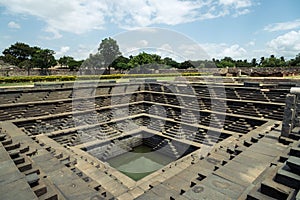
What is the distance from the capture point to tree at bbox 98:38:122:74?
41.8 metres

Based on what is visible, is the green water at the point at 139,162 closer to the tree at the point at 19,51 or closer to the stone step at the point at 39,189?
the stone step at the point at 39,189

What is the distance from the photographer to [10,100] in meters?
11.3

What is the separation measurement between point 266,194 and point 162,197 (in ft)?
6.27

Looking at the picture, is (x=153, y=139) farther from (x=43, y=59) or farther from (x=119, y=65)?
(x=119, y=65)

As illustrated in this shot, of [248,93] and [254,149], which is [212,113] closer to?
[248,93]

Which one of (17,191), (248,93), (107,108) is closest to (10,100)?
(107,108)

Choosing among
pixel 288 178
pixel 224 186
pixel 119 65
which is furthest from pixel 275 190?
pixel 119 65

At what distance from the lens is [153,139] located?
11641 millimetres

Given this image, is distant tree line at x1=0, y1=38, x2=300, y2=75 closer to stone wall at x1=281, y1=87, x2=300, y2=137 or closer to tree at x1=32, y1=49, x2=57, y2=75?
tree at x1=32, y1=49, x2=57, y2=75

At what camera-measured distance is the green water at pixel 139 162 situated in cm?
861

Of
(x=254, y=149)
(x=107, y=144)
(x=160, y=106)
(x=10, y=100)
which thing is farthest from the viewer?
(x=160, y=106)

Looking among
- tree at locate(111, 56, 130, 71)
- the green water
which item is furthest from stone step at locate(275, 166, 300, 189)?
tree at locate(111, 56, 130, 71)

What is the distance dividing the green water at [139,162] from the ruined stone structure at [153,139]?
0.37 meters

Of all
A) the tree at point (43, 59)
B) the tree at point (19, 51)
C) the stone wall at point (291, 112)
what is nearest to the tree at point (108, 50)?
the tree at point (43, 59)
